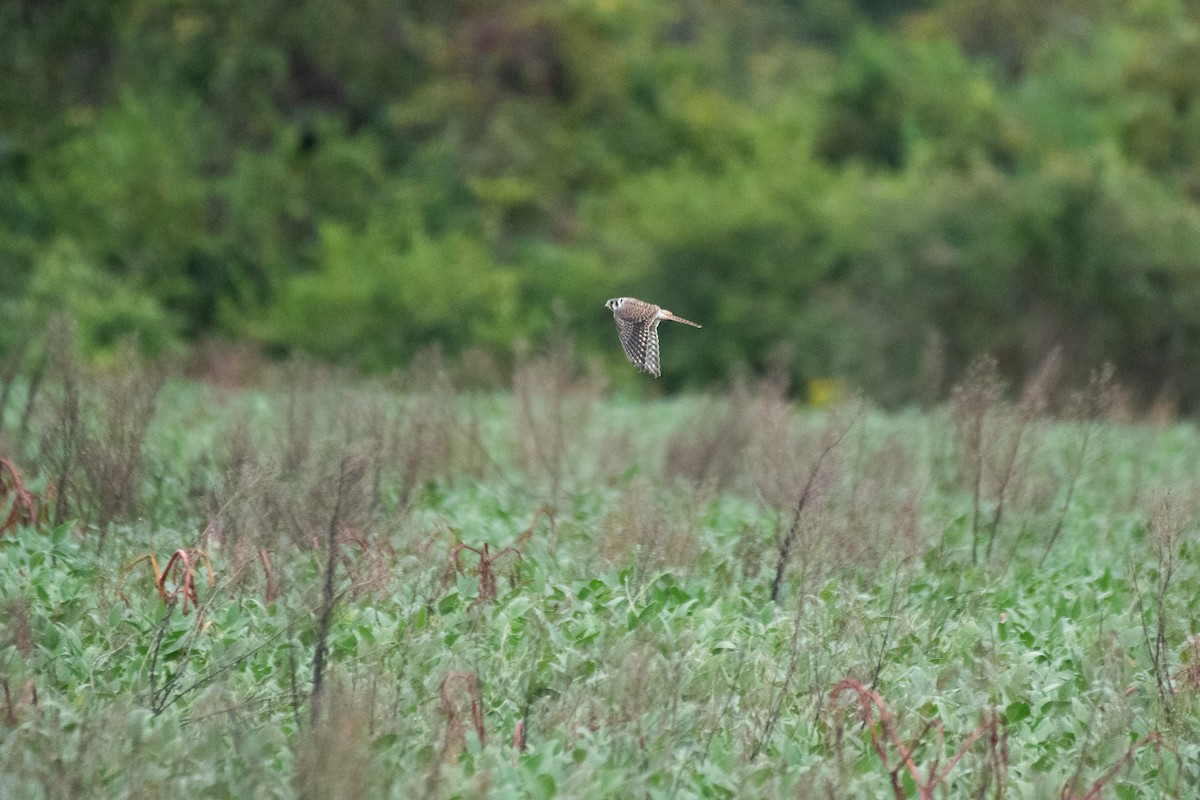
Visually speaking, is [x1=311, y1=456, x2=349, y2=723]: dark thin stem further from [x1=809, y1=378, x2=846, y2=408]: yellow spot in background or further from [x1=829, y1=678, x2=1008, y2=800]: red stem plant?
[x1=809, y1=378, x2=846, y2=408]: yellow spot in background

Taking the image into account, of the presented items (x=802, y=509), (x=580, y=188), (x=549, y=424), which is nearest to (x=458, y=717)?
(x=802, y=509)

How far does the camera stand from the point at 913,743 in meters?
4.62

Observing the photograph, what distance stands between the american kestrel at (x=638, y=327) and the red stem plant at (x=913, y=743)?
1.30m

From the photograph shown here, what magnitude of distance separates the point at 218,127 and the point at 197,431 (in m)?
14.7

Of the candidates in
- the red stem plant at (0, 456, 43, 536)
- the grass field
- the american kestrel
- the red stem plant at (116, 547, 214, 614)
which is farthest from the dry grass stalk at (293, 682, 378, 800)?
the red stem plant at (0, 456, 43, 536)

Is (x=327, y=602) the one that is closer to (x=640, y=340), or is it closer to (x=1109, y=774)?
(x=640, y=340)

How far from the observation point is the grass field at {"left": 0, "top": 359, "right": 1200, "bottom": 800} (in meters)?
4.25

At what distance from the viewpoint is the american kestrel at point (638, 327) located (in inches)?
216

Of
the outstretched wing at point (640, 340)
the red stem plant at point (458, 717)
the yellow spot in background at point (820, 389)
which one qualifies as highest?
the outstretched wing at point (640, 340)

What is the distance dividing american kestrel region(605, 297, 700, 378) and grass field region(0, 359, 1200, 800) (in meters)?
0.72

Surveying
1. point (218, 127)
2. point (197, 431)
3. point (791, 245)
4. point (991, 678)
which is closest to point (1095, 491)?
point (991, 678)

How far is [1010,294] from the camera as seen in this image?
17.8 m

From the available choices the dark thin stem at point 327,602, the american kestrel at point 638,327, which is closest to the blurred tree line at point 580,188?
the american kestrel at point 638,327

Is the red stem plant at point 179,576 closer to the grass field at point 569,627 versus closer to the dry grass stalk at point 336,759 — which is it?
the grass field at point 569,627
